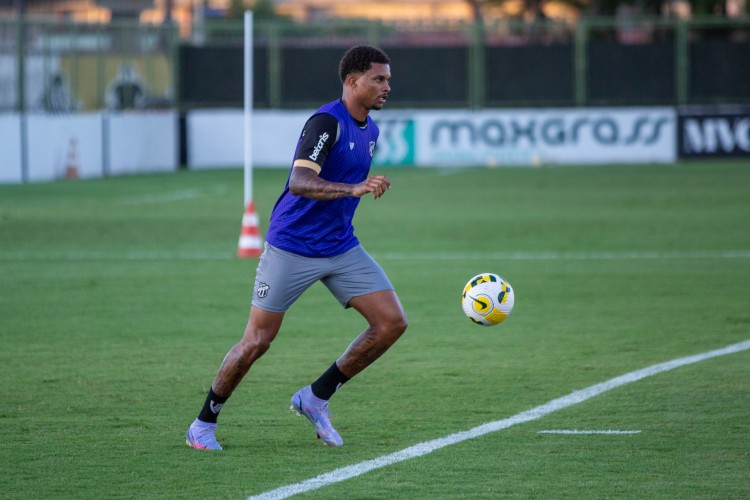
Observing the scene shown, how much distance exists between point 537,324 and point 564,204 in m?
13.4

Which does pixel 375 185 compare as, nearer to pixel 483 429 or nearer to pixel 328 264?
pixel 328 264

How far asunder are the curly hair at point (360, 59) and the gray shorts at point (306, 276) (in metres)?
0.95

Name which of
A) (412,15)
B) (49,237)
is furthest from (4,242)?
(412,15)

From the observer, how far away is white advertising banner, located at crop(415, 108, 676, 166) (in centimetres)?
3866

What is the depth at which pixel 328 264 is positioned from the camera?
7203 millimetres

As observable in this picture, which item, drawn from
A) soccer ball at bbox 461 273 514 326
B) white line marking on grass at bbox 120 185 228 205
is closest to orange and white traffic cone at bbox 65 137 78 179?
white line marking on grass at bbox 120 185 228 205

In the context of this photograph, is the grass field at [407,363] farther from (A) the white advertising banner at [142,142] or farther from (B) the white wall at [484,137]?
(B) the white wall at [484,137]

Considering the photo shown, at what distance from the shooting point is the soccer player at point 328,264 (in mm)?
7082

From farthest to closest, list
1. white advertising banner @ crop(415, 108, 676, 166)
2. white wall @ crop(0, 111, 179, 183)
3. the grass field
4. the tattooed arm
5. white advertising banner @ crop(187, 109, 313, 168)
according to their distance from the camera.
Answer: white advertising banner @ crop(187, 109, 313, 168) → white advertising banner @ crop(415, 108, 676, 166) → white wall @ crop(0, 111, 179, 183) → the tattooed arm → the grass field

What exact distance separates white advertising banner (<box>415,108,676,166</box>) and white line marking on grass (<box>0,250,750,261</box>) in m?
21.7

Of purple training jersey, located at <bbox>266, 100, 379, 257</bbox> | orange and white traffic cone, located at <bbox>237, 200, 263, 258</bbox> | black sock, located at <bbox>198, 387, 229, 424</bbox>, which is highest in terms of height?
purple training jersey, located at <bbox>266, 100, 379, 257</bbox>

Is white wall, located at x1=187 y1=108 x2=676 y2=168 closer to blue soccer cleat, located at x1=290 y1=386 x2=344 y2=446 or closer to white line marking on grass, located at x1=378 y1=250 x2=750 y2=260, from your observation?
white line marking on grass, located at x1=378 y1=250 x2=750 y2=260

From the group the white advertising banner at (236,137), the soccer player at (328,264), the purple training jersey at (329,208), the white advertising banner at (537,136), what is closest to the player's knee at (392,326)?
the soccer player at (328,264)

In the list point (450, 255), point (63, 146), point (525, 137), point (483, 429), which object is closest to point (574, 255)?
point (450, 255)
